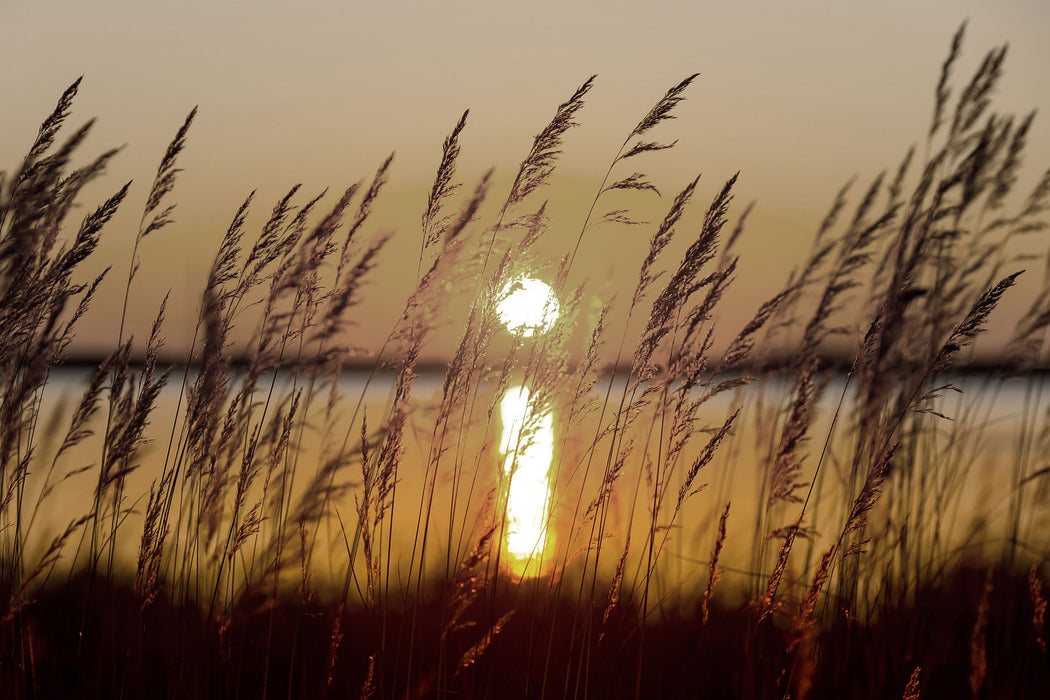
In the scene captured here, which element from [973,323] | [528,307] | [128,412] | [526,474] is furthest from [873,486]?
[128,412]

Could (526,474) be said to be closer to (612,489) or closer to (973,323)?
(612,489)

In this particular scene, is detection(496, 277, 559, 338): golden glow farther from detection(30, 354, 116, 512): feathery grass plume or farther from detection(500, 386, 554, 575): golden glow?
detection(30, 354, 116, 512): feathery grass plume

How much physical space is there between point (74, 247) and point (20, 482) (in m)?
0.73

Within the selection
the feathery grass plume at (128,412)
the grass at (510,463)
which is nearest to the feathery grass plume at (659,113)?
the grass at (510,463)

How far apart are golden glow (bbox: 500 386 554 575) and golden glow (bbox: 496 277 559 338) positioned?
18cm

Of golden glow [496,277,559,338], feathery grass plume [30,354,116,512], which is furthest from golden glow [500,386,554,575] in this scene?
feathery grass plume [30,354,116,512]

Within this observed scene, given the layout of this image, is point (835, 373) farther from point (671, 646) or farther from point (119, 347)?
point (119, 347)

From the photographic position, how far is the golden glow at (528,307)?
2152mm

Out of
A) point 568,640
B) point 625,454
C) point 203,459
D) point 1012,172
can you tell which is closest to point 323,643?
point 568,640

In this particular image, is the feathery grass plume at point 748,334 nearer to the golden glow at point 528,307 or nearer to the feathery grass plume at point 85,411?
the golden glow at point 528,307

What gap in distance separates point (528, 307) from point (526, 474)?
2.38 feet

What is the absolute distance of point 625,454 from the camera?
6.68ft

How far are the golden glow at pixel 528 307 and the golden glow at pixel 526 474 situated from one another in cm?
18

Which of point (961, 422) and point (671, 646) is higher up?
point (961, 422)
